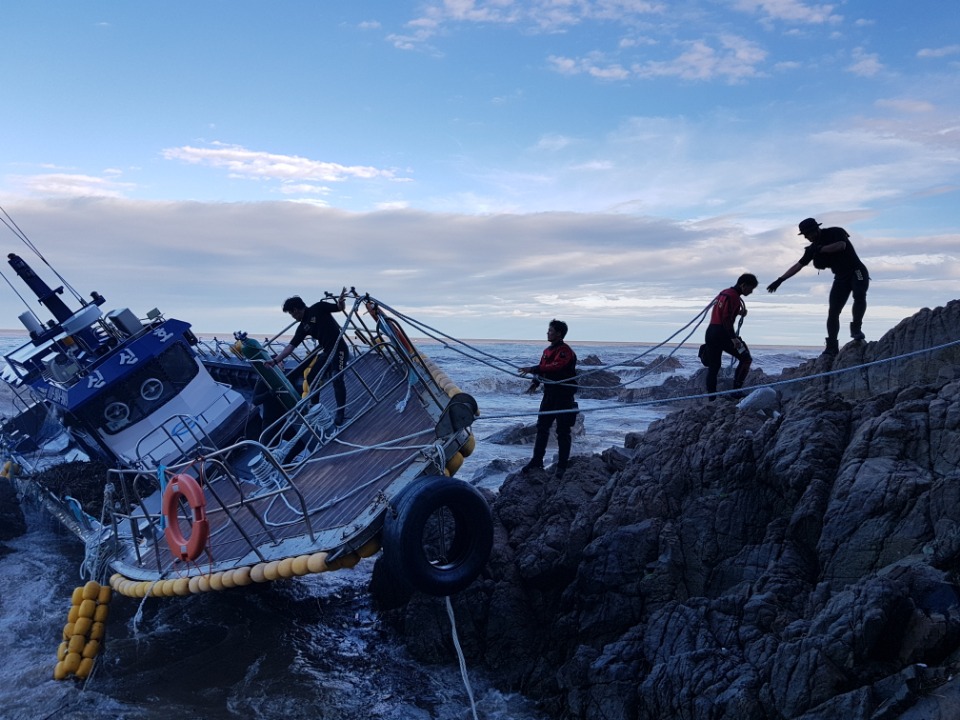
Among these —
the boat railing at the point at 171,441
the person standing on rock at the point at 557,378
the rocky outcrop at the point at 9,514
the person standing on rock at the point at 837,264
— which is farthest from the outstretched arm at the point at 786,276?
the rocky outcrop at the point at 9,514

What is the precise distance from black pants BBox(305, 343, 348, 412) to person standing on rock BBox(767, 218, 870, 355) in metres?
5.58

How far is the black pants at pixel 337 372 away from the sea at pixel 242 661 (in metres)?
2.18

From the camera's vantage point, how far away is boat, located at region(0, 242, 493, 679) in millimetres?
6500

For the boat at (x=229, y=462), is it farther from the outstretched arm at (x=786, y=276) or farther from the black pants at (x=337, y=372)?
the outstretched arm at (x=786, y=276)

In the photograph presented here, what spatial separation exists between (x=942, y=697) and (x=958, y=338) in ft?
15.8

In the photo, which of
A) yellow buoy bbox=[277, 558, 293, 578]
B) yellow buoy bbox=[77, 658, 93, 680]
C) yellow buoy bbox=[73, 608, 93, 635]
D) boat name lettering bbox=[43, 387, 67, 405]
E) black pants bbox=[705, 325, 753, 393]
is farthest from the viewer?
boat name lettering bbox=[43, 387, 67, 405]

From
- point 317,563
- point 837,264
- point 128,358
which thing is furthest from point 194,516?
point 837,264

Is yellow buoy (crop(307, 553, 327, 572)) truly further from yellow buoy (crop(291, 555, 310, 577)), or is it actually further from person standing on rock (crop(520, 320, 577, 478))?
person standing on rock (crop(520, 320, 577, 478))

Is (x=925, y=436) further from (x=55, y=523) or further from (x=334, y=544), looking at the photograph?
(x=55, y=523)

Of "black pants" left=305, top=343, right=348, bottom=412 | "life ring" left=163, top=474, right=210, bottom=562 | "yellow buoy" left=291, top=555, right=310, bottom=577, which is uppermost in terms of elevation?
"black pants" left=305, top=343, right=348, bottom=412

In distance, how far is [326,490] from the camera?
781 cm

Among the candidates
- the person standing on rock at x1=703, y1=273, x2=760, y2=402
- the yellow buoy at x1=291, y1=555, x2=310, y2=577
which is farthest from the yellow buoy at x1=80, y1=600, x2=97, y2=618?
the person standing on rock at x1=703, y1=273, x2=760, y2=402

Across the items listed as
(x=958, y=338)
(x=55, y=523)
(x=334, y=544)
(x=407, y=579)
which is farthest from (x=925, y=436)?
(x=55, y=523)

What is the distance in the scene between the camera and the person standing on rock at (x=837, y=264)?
8.59 m
